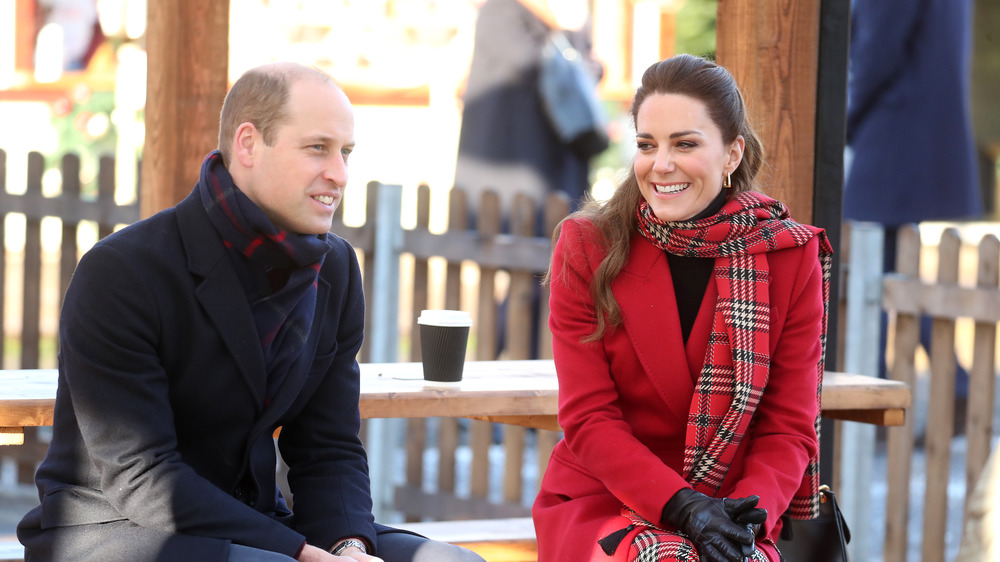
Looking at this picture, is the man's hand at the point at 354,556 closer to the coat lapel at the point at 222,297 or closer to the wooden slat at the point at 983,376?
the coat lapel at the point at 222,297

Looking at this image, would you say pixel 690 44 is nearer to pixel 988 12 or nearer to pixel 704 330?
pixel 988 12

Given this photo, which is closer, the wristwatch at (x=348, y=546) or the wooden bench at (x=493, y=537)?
the wristwatch at (x=348, y=546)

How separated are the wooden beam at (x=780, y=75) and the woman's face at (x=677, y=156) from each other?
0.78 m

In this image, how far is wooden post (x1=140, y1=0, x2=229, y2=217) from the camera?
144 inches

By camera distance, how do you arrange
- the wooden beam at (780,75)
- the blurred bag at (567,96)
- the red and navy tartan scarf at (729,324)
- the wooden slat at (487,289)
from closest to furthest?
the red and navy tartan scarf at (729,324)
the wooden beam at (780,75)
the wooden slat at (487,289)
the blurred bag at (567,96)

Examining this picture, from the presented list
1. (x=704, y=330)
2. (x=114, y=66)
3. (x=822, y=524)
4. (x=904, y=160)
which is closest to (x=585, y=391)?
(x=704, y=330)

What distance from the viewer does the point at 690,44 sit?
11.0m

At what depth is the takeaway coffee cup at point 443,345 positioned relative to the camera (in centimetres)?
300

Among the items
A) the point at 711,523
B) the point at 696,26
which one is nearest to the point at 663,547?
the point at 711,523

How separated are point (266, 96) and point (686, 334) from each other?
3.54 ft

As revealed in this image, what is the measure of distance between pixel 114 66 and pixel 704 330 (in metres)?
10.1

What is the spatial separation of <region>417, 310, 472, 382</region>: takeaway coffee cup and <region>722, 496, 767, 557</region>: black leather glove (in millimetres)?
886

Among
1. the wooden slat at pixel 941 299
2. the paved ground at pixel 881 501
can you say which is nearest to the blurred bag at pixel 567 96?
the paved ground at pixel 881 501

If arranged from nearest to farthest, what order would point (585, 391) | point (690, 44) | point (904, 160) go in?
point (585, 391) → point (904, 160) → point (690, 44)
